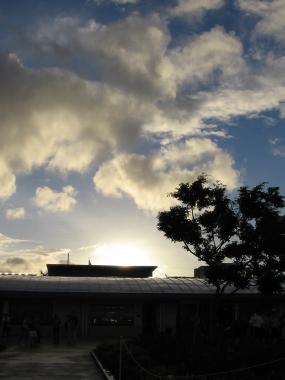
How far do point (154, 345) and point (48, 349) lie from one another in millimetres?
7172

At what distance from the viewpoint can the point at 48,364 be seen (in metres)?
21.2

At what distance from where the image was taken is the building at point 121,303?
34.8 m

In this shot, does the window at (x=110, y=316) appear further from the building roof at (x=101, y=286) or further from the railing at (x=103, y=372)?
the railing at (x=103, y=372)

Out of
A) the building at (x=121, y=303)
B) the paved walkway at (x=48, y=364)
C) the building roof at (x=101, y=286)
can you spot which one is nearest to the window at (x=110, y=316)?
the building at (x=121, y=303)

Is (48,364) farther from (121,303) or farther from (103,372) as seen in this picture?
(121,303)

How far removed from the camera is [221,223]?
30.7m

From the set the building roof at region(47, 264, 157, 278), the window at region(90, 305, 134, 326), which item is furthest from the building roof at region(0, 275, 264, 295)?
the building roof at region(47, 264, 157, 278)

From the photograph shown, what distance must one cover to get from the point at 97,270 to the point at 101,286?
14.0 metres

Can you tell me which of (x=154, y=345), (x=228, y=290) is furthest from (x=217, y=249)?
(x=154, y=345)

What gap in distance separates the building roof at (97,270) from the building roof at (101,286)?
448 inches

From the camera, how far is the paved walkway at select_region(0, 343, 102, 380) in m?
18.2

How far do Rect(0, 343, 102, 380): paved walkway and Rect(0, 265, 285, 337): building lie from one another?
7001mm

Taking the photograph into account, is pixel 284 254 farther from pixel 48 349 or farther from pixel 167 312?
pixel 48 349

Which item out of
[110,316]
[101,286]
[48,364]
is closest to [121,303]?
[110,316]
